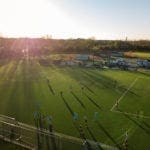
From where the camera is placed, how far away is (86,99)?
35906 mm

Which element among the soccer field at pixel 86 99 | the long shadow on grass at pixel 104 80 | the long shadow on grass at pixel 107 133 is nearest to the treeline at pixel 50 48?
the soccer field at pixel 86 99

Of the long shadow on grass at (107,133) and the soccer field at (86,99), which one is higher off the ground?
the soccer field at (86,99)

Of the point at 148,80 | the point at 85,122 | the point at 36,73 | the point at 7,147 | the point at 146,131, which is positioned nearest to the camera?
the point at 7,147

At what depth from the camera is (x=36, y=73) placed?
5212 cm

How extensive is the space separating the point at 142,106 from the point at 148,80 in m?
13.8

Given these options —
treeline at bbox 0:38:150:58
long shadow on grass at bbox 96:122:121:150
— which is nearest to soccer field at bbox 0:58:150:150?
long shadow on grass at bbox 96:122:121:150

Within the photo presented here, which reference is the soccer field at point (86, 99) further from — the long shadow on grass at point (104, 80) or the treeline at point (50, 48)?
the treeline at point (50, 48)

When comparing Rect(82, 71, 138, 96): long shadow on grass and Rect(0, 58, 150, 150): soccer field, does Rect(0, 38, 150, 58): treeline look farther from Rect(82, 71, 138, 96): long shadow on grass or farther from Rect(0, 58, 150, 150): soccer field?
Rect(82, 71, 138, 96): long shadow on grass

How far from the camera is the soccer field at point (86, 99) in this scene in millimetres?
26938

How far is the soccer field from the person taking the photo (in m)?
26.9

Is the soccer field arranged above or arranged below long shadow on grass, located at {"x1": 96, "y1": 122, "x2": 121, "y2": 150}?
above

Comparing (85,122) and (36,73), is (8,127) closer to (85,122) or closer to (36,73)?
(85,122)

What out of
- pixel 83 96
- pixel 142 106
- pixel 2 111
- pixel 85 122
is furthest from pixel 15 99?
pixel 142 106

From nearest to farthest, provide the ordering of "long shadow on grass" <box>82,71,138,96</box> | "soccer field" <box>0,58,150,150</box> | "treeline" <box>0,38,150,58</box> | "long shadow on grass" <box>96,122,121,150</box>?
1. "long shadow on grass" <box>96,122,121,150</box>
2. "soccer field" <box>0,58,150,150</box>
3. "long shadow on grass" <box>82,71,138,96</box>
4. "treeline" <box>0,38,150,58</box>
